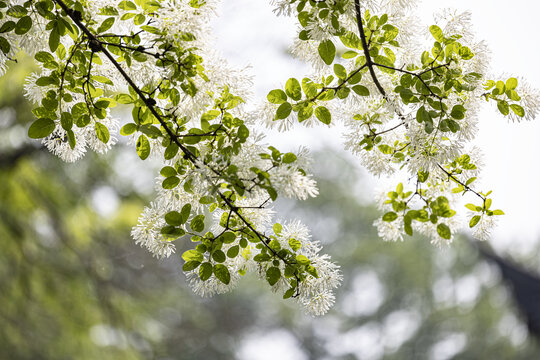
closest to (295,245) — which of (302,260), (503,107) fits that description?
(302,260)

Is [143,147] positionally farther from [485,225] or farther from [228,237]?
[485,225]

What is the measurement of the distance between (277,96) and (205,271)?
33 cm

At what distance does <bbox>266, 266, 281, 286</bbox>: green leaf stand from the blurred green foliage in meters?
3.05

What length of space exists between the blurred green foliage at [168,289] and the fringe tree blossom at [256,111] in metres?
2.81

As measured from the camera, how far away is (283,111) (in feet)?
2.49

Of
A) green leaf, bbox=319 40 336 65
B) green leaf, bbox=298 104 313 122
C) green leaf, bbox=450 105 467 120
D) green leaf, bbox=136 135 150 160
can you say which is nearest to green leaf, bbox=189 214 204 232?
green leaf, bbox=136 135 150 160

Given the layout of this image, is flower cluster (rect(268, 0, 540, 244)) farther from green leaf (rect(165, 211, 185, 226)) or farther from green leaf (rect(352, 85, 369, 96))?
green leaf (rect(165, 211, 185, 226))

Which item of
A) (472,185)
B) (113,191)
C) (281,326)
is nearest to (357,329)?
(281,326)

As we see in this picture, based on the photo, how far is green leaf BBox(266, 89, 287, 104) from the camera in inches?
30.0

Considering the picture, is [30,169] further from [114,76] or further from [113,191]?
[114,76]

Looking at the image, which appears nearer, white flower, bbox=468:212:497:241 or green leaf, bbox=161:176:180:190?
green leaf, bbox=161:176:180:190

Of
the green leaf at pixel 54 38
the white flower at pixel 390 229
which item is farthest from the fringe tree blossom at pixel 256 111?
the white flower at pixel 390 229

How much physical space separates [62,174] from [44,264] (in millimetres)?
818

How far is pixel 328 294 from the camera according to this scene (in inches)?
34.1
